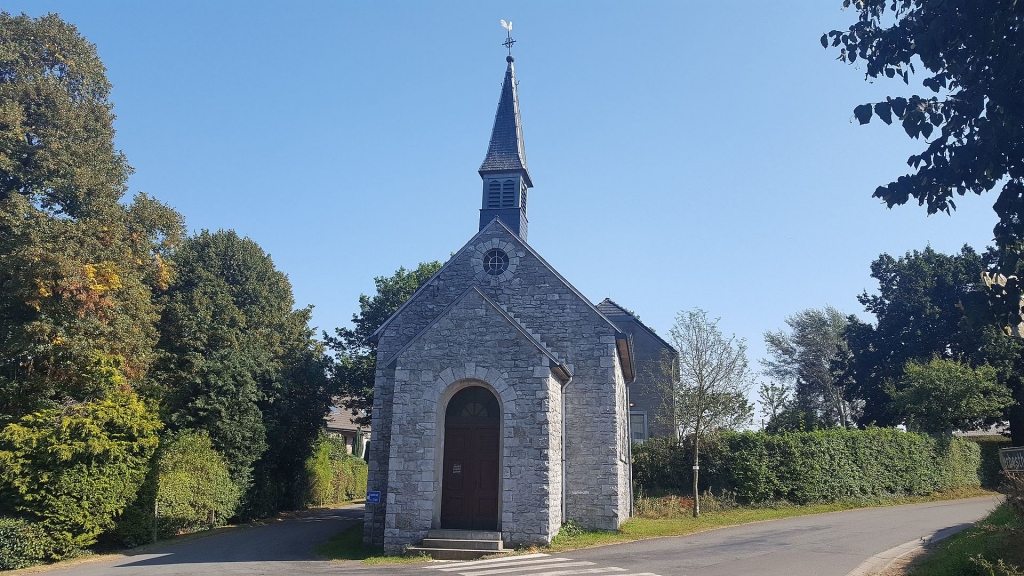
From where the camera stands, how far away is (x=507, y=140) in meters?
22.6

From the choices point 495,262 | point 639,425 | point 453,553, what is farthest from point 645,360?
point 453,553

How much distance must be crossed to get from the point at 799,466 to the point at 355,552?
51.1 feet

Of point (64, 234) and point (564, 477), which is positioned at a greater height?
point (64, 234)

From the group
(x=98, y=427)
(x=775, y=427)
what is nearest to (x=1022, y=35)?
(x=98, y=427)

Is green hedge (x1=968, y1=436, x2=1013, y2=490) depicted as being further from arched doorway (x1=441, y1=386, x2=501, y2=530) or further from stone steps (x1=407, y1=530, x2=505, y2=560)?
stone steps (x1=407, y1=530, x2=505, y2=560)

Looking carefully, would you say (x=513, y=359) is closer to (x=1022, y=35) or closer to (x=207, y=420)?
(x=1022, y=35)

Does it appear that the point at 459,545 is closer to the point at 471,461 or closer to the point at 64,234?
the point at 471,461

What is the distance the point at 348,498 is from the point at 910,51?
3582cm

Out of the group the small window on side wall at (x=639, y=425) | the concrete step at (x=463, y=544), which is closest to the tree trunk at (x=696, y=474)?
the small window on side wall at (x=639, y=425)

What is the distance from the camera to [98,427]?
1530 centimetres

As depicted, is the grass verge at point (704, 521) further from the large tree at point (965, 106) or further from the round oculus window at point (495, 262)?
the large tree at point (965, 106)

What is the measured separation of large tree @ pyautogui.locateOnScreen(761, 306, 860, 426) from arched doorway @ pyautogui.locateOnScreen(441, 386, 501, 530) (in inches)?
1540

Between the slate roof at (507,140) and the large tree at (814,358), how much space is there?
35.3m

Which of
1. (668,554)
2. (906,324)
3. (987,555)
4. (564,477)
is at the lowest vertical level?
(668,554)
